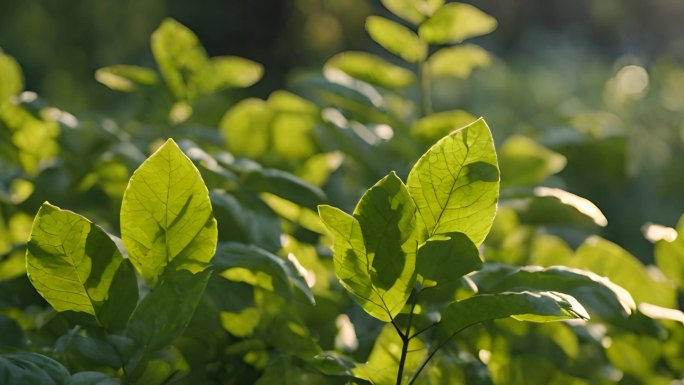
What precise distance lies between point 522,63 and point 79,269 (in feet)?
11.9

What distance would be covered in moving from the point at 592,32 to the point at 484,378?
230 inches

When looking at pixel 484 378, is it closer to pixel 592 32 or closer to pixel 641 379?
pixel 641 379

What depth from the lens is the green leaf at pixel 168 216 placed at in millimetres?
562

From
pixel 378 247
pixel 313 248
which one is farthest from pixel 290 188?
pixel 378 247

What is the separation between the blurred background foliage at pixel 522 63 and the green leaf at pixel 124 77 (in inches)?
6.7

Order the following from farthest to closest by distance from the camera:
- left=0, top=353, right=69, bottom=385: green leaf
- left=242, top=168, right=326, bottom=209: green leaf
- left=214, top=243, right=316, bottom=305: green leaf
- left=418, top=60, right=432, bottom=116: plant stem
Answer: left=418, top=60, right=432, bottom=116: plant stem → left=242, top=168, right=326, bottom=209: green leaf → left=214, top=243, right=316, bottom=305: green leaf → left=0, top=353, right=69, bottom=385: green leaf

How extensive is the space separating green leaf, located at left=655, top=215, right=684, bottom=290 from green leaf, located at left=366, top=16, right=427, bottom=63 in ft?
1.26

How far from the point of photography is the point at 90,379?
532mm

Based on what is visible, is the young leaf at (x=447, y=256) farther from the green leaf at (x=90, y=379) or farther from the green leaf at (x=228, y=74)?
the green leaf at (x=228, y=74)

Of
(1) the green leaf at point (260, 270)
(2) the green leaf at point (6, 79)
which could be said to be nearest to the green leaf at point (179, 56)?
(2) the green leaf at point (6, 79)

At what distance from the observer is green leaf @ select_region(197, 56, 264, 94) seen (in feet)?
3.35

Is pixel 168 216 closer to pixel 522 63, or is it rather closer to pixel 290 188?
pixel 290 188

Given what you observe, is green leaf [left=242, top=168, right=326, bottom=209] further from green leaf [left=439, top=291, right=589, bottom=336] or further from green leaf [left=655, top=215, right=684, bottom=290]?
green leaf [left=655, top=215, right=684, bottom=290]

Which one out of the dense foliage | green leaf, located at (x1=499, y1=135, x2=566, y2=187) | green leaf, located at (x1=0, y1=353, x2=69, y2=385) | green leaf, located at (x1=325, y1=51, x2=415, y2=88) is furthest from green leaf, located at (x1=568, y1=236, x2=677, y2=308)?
green leaf, located at (x1=0, y1=353, x2=69, y2=385)
